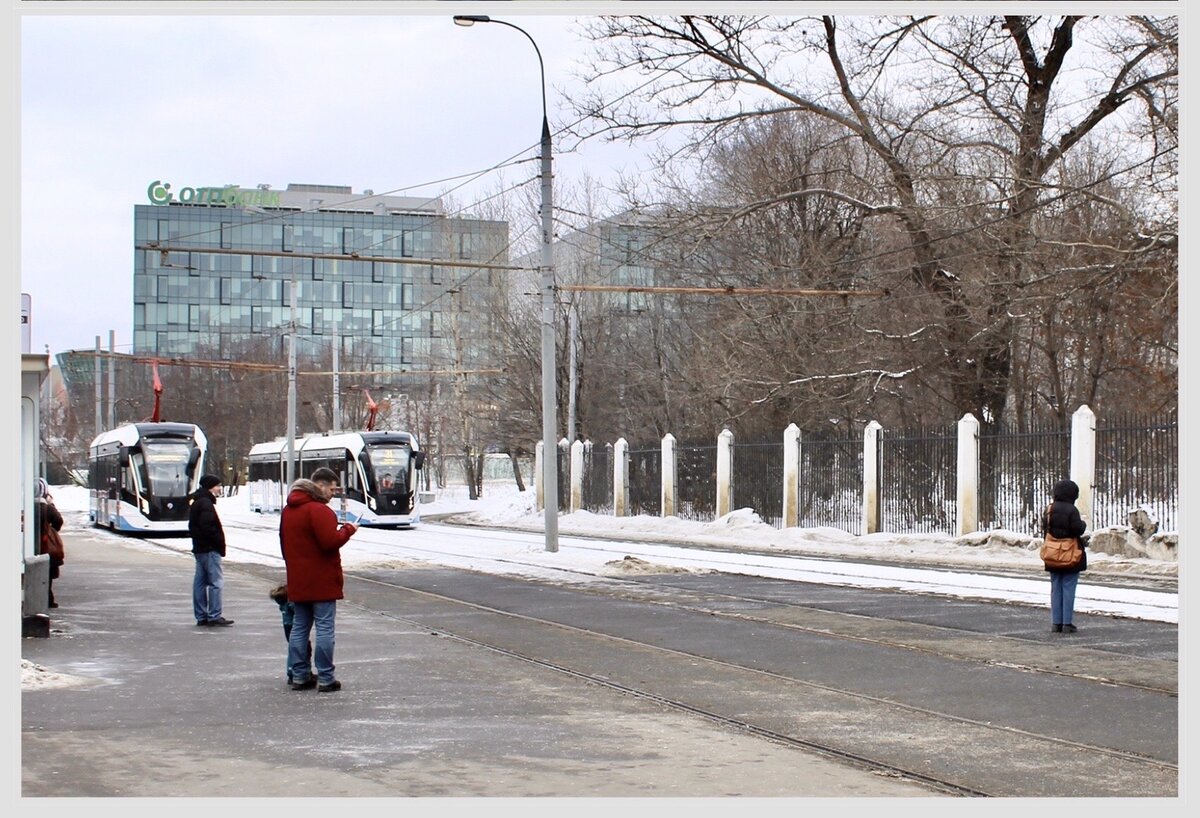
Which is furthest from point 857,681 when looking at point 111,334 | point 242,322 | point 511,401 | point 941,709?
point 242,322

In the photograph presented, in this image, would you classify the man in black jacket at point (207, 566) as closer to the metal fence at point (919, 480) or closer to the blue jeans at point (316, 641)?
the blue jeans at point (316, 641)

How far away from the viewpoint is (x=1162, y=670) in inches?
484

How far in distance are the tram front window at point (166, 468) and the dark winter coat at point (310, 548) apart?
3286 centimetres

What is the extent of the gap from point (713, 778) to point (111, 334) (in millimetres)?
67627

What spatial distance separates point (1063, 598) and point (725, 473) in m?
27.1

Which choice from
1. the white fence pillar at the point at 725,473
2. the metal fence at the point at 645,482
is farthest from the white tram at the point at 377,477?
the white fence pillar at the point at 725,473

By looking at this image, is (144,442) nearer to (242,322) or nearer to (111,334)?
(111,334)

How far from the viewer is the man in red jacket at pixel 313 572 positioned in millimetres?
11102

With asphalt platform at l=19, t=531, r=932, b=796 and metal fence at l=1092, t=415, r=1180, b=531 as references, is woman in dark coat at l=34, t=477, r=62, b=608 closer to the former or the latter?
asphalt platform at l=19, t=531, r=932, b=796

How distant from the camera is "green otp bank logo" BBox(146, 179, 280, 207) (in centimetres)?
13050

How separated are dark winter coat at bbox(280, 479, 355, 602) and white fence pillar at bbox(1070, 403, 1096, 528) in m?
20.3

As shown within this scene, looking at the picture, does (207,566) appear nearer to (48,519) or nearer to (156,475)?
(48,519)

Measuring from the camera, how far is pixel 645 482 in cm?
4734

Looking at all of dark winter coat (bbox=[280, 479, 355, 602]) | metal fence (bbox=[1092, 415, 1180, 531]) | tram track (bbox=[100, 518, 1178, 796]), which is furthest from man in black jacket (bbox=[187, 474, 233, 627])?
metal fence (bbox=[1092, 415, 1180, 531])
